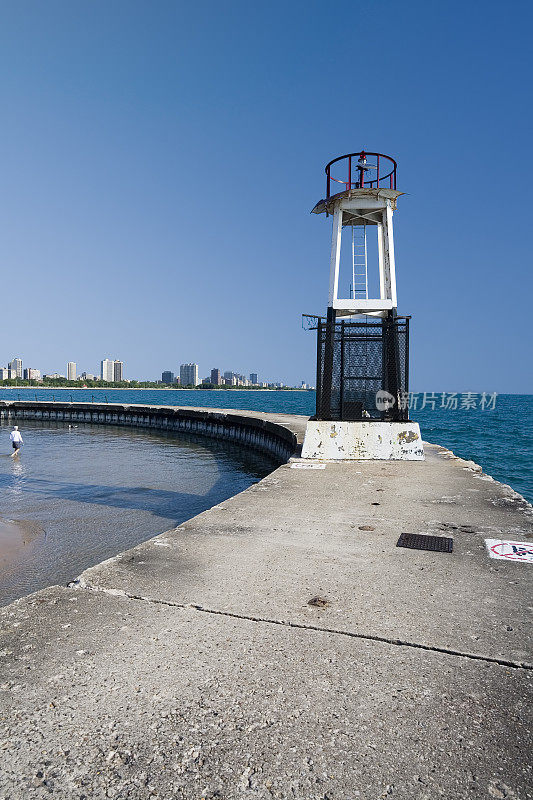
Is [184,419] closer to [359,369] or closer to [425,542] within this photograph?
[359,369]

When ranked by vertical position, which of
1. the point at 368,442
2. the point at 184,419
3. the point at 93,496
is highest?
the point at 368,442

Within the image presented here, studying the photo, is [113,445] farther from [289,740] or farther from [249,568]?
[289,740]

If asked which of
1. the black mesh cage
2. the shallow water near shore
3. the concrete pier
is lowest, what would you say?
the shallow water near shore

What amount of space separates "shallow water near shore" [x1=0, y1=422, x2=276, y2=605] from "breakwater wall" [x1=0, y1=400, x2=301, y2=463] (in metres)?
1.17

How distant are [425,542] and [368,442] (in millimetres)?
5156

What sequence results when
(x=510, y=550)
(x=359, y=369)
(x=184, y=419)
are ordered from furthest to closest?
(x=184, y=419) → (x=359, y=369) → (x=510, y=550)

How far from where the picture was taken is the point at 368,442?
9680mm

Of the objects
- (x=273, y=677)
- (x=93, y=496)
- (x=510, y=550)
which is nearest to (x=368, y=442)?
(x=510, y=550)

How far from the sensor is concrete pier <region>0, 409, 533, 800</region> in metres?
1.84

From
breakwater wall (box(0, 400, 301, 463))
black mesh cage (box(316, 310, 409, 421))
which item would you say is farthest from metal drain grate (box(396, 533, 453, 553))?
breakwater wall (box(0, 400, 301, 463))

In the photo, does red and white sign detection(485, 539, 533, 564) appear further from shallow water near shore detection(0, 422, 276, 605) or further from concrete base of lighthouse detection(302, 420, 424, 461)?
shallow water near shore detection(0, 422, 276, 605)

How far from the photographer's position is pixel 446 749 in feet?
6.45

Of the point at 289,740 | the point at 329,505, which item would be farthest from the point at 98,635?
the point at 329,505

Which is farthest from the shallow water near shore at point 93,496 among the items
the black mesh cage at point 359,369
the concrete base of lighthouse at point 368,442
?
the black mesh cage at point 359,369
